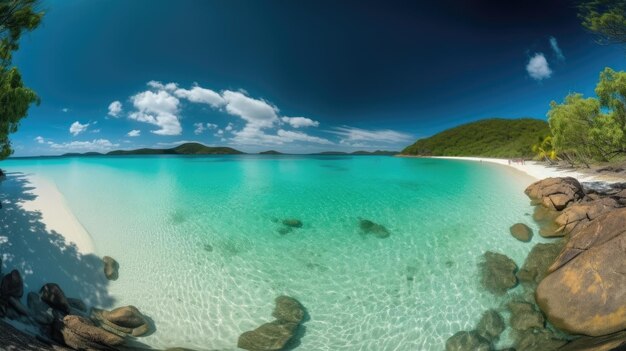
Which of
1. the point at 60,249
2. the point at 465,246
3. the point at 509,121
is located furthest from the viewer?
the point at 509,121

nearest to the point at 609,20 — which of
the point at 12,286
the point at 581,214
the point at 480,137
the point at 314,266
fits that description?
the point at 581,214

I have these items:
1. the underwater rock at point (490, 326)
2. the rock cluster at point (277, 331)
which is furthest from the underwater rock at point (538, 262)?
the rock cluster at point (277, 331)

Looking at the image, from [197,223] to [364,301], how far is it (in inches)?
362

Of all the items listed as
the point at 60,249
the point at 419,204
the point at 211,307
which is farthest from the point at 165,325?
the point at 419,204

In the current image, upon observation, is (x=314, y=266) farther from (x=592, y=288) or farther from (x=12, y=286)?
(x=12, y=286)

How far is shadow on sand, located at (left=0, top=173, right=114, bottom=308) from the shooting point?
6711mm

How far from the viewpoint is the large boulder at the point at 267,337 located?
5.28 meters

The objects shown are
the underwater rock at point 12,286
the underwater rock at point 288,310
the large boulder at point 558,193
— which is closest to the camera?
the underwater rock at point 12,286

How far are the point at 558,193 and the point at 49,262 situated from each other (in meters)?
21.7

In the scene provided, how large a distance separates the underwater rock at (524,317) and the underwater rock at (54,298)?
10147mm

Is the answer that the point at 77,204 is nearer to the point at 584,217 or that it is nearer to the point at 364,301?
the point at 364,301

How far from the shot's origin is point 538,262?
25.7 feet

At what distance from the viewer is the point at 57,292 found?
19.3 ft

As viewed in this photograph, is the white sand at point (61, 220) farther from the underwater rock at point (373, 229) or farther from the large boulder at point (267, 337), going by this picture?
the underwater rock at point (373, 229)
